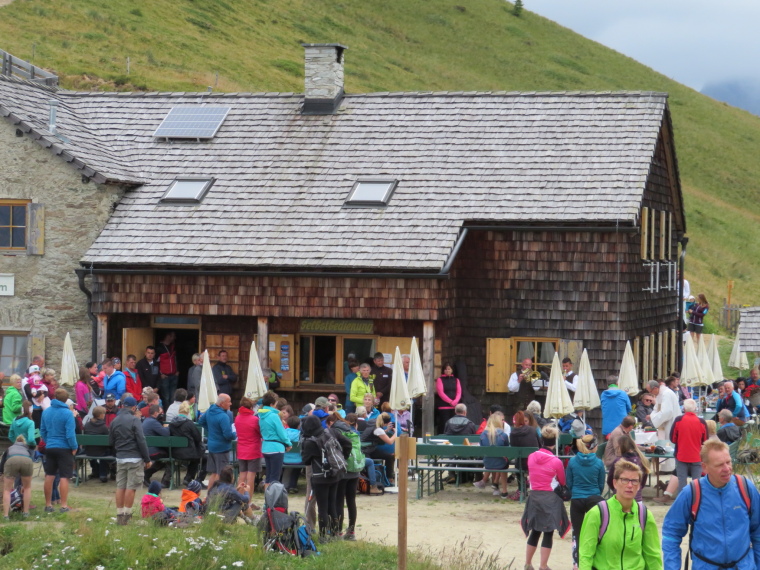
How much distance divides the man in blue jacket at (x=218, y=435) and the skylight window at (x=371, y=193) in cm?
696

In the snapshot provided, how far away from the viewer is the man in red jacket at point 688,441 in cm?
1527

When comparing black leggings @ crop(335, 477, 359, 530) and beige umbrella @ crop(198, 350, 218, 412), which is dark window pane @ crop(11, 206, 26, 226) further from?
black leggings @ crop(335, 477, 359, 530)

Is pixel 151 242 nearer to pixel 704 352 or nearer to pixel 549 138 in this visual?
pixel 549 138

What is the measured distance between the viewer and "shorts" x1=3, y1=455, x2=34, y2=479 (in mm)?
14500

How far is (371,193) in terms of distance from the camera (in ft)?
74.4

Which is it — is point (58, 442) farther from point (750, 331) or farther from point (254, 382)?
point (750, 331)

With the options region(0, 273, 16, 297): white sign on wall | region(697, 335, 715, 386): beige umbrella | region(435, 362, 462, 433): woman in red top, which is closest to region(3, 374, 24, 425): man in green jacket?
region(0, 273, 16, 297): white sign on wall

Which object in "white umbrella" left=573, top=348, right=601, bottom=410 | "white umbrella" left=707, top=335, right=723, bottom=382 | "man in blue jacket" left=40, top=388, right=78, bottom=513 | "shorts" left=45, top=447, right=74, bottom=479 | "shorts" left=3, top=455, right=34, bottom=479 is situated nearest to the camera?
→ "shorts" left=3, top=455, right=34, bottom=479

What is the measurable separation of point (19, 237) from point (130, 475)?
9.65 m

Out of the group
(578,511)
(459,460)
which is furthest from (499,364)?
(578,511)

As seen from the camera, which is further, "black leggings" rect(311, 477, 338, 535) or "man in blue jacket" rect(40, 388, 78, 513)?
"man in blue jacket" rect(40, 388, 78, 513)

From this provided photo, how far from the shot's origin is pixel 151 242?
73.5 ft

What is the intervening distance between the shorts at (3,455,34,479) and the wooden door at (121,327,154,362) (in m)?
7.93

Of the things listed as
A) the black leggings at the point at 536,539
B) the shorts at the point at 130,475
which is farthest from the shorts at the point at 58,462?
the black leggings at the point at 536,539
